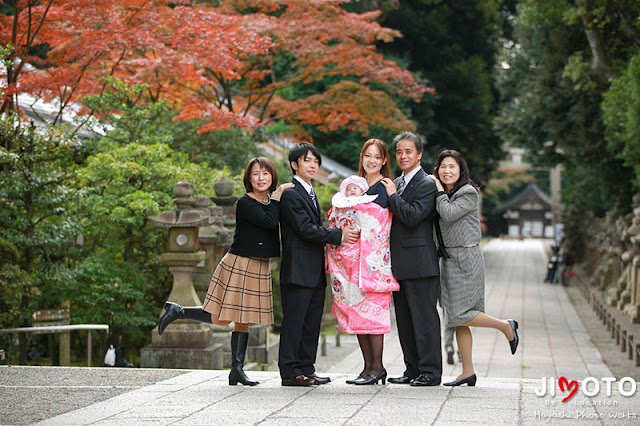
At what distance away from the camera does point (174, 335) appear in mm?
9070

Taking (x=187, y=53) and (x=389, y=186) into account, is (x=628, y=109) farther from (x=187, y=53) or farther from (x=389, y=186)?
(x=389, y=186)

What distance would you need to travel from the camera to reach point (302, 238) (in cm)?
571

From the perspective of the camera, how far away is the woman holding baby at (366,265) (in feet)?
18.6

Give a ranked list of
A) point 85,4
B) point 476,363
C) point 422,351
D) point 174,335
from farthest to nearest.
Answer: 1. point 476,363
2. point 85,4
3. point 174,335
4. point 422,351

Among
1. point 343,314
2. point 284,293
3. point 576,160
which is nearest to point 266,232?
point 284,293

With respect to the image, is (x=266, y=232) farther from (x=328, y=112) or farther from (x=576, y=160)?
(x=576, y=160)

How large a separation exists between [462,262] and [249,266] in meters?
1.66

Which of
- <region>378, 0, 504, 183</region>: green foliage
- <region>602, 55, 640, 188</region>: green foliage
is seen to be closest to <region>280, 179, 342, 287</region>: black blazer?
<region>602, 55, 640, 188</region>: green foliage

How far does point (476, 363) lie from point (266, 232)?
6.59m

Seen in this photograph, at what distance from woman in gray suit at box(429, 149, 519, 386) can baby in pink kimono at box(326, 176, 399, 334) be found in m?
0.46

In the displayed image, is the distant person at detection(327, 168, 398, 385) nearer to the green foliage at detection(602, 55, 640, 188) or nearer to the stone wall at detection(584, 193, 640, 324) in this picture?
the green foliage at detection(602, 55, 640, 188)

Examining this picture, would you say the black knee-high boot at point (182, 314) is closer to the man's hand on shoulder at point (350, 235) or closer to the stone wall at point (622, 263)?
the man's hand on shoulder at point (350, 235)

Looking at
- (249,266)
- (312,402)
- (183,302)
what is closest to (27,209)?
(183,302)

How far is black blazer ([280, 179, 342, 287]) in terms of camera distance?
18.5 feet
